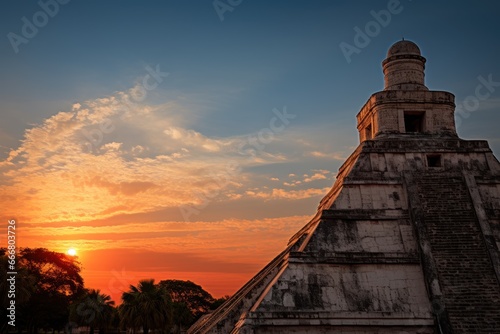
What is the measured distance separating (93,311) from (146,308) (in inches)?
513

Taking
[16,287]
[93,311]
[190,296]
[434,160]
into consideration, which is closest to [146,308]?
[16,287]

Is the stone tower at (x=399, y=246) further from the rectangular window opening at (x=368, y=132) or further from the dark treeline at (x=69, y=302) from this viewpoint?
the dark treeline at (x=69, y=302)

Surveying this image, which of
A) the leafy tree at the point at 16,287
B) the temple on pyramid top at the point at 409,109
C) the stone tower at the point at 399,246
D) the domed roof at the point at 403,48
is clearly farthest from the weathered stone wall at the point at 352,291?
the leafy tree at the point at 16,287

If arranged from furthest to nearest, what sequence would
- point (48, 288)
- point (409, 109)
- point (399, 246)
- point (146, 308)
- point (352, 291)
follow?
point (48, 288) → point (146, 308) → point (409, 109) → point (399, 246) → point (352, 291)

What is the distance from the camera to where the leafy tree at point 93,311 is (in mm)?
35219

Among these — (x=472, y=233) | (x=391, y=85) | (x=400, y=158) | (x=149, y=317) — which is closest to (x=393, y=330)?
(x=472, y=233)

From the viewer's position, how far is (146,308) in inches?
952

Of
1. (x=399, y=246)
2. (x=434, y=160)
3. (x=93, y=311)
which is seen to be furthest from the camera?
(x=93, y=311)

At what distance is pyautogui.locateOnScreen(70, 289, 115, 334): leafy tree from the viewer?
3522 centimetres

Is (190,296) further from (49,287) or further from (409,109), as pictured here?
(409,109)

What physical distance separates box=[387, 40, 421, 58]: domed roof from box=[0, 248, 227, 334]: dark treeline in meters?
16.7

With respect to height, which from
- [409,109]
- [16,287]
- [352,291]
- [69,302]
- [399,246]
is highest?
[409,109]

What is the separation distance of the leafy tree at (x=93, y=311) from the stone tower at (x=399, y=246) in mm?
23159

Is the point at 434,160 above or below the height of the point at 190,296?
below
